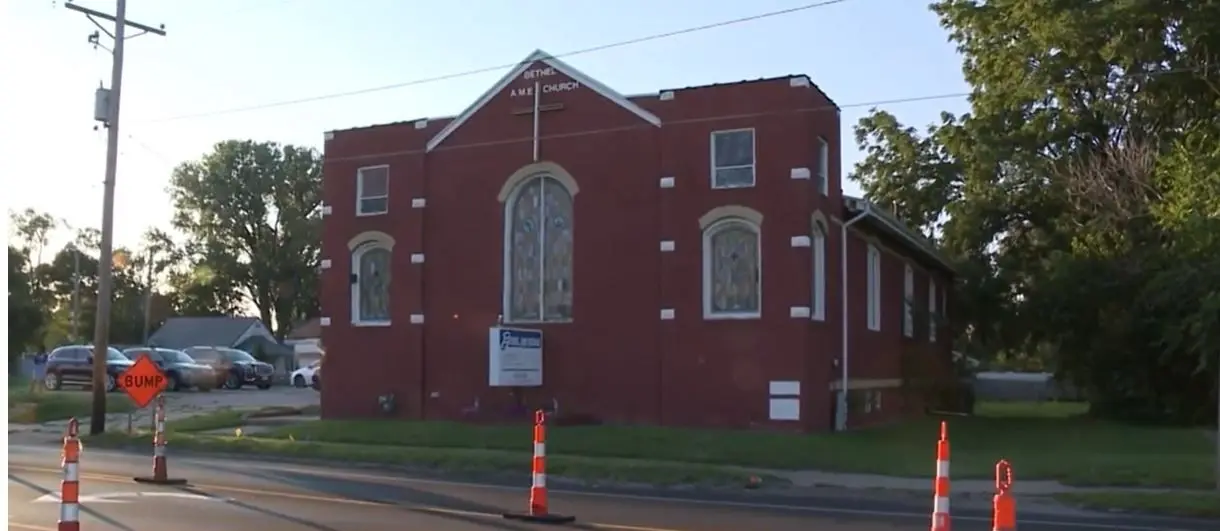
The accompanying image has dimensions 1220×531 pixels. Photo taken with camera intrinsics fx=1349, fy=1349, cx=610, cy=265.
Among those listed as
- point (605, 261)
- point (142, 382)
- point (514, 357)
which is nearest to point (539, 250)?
point (605, 261)

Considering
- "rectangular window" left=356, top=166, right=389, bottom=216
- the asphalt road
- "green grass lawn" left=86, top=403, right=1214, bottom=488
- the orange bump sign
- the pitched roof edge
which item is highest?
"rectangular window" left=356, top=166, right=389, bottom=216

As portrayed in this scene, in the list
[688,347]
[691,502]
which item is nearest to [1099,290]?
[688,347]

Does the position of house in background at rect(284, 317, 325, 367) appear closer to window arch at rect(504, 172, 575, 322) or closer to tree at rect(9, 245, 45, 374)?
tree at rect(9, 245, 45, 374)

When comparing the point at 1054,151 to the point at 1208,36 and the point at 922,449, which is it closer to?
the point at 1208,36

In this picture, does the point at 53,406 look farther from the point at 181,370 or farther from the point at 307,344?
the point at 307,344

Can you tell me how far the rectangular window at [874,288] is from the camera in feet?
100

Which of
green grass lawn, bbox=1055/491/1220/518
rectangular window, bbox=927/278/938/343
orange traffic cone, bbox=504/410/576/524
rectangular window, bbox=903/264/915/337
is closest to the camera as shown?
orange traffic cone, bbox=504/410/576/524

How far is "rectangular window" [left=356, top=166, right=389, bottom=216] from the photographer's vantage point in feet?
98.3

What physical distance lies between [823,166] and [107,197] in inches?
591

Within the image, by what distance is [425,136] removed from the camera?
96.4ft

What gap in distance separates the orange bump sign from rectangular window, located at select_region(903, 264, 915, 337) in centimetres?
1985

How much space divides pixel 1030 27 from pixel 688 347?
14.9m

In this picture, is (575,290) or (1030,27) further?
(1030,27)

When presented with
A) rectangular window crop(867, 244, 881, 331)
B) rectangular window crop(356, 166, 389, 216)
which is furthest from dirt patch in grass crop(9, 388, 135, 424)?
rectangular window crop(867, 244, 881, 331)
